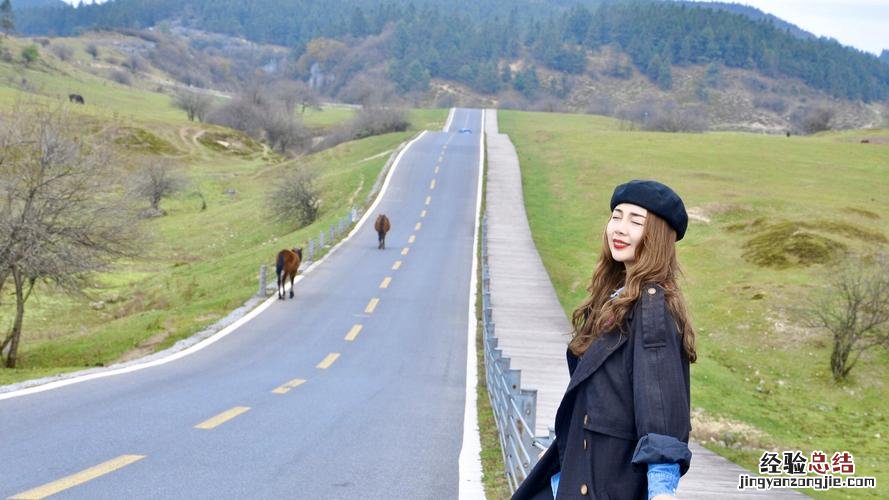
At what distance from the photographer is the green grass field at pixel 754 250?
1902 centimetres

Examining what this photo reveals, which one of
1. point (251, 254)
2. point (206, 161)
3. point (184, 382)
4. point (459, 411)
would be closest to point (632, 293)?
point (459, 411)

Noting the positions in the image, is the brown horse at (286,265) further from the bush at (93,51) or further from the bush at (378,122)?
the bush at (93,51)

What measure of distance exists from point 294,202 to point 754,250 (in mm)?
26668

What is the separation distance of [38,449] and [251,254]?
30.9 meters

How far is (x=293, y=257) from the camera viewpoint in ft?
83.7

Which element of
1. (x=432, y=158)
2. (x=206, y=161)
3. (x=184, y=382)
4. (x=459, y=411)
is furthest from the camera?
(x=206, y=161)

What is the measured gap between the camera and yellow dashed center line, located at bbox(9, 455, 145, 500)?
749 cm

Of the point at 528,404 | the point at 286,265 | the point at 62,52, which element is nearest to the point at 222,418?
the point at 528,404

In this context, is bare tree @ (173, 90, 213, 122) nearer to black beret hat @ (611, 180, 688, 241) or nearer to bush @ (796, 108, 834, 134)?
bush @ (796, 108, 834, 134)

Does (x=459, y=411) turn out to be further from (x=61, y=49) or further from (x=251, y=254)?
(x=61, y=49)

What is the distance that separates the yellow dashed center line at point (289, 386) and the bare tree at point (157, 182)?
4526cm

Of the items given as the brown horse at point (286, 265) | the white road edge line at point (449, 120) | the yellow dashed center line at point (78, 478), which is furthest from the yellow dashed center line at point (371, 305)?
the white road edge line at point (449, 120)

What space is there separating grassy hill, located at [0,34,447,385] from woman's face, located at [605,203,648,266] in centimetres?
1522

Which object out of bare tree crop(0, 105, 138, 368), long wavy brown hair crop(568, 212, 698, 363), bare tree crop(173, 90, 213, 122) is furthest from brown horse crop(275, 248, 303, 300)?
bare tree crop(173, 90, 213, 122)
